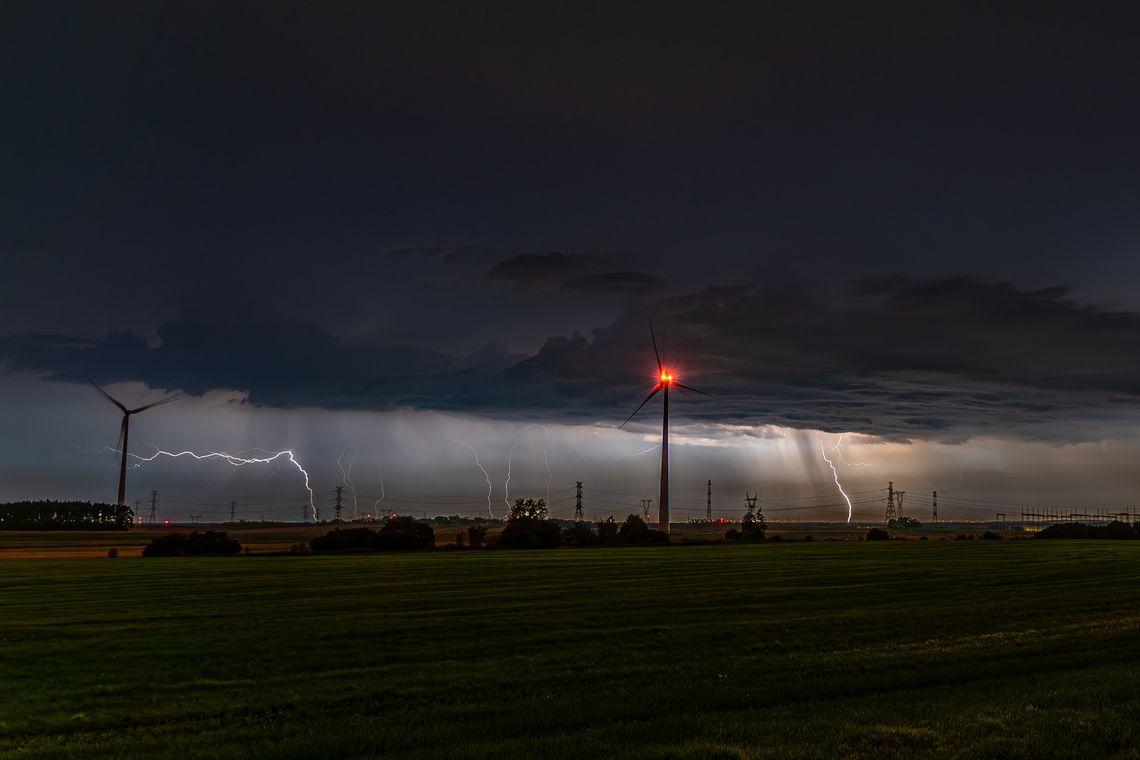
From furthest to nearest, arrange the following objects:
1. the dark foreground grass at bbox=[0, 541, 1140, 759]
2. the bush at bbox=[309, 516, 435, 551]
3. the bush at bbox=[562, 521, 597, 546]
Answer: the bush at bbox=[562, 521, 597, 546]
the bush at bbox=[309, 516, 435, 551]
the dark foreground grass at bbox=[0, 541, 1140, 759]

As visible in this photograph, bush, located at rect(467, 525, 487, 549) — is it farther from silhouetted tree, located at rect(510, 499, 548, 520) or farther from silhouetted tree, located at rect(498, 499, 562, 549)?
silhouetted tree, located at rect(510, 499, 548, 520)

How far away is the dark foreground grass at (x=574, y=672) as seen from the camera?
12.9m

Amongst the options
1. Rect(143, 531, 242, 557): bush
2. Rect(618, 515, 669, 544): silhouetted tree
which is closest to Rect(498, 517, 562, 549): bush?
Rect(618, 515, 669, 544): silhouetted tree

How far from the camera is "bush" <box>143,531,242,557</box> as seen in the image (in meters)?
77.7

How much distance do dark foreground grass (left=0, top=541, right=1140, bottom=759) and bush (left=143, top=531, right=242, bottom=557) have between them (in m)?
41.8

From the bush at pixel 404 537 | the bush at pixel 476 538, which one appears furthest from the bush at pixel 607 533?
the bush at pixel 404 537

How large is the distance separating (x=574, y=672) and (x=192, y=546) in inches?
2905

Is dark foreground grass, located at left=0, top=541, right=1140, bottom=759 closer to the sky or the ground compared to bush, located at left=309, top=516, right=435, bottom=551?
closer to the sky

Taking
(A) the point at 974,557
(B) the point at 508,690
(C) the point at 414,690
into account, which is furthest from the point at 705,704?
(A) the point at 974,557

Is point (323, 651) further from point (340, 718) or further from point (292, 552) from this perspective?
point (292, 552)

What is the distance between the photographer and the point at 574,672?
18.4m

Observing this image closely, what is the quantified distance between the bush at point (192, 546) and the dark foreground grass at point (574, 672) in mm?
41791

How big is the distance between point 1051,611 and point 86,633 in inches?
1309

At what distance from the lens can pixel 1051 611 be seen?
94.9 feet
